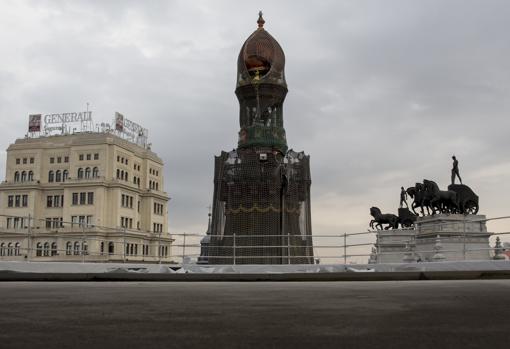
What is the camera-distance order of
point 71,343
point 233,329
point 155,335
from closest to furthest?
point 71,343 → point 155,335 → point 233,329

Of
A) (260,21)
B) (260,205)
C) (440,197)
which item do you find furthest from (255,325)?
(260,21)

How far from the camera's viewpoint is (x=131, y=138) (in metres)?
87.3

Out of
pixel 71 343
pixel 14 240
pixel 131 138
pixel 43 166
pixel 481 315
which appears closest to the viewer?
pixel 71 343

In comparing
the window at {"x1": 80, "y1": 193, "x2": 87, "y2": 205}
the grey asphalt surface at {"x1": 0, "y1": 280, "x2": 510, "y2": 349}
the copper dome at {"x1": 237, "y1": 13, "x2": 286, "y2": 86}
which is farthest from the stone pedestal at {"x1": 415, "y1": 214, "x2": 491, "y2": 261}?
the window at {"x1": 80, "y1": 193, "x2": 87, "y2": 205}

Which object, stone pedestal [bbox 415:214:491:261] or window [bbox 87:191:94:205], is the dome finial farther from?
window [bbox 87:191:94:205]

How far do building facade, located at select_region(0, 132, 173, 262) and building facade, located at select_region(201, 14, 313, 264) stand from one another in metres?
42.3

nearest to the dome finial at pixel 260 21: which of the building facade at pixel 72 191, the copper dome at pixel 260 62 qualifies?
the copper dome at pixel 260 62

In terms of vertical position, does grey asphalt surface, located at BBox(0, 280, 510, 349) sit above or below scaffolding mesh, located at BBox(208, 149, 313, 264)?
below

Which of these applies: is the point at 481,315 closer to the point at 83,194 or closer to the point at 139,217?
the point at 83,194

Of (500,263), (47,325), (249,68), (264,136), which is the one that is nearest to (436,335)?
(47,325)

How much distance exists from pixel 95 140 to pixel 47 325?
256 feet

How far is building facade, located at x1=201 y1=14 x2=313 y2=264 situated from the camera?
103 feet

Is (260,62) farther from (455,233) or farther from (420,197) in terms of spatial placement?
(455,233)

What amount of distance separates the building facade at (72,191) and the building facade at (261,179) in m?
42.3
